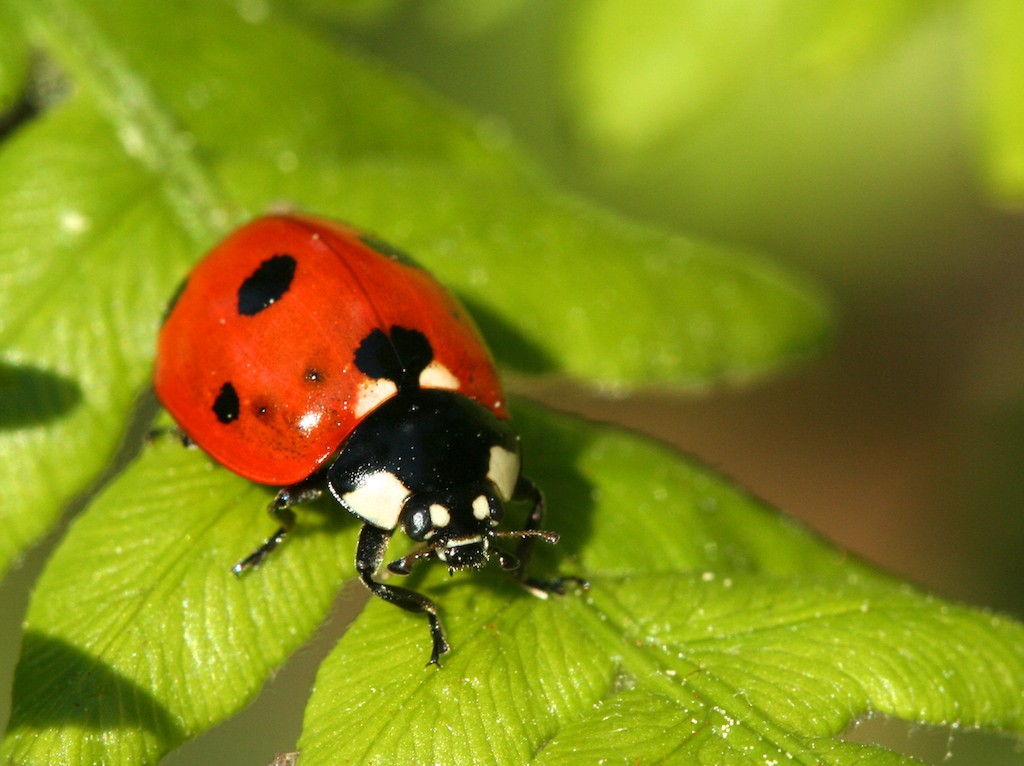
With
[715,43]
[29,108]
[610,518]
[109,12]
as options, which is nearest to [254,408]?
[610,518]

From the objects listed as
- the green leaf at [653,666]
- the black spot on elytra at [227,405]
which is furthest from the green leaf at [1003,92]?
the black spot on elytra at [227,405]

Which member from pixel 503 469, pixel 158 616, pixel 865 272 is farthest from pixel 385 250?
pixel 865 272

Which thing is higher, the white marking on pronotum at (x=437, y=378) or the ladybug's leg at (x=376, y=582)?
the white marking on pronotum at (x=437, y=378)

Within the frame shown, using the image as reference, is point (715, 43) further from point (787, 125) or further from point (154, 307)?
point (787, 125)

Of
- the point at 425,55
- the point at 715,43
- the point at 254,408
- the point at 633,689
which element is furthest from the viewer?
the point at 425,55

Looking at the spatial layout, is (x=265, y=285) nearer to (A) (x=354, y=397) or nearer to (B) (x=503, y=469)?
(A) (x=354, y=397)

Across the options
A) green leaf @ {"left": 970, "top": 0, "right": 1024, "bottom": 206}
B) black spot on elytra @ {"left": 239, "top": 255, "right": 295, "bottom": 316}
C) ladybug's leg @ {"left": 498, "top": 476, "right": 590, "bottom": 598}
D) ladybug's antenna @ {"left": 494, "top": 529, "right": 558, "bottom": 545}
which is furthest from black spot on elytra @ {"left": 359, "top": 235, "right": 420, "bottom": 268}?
green leaf @ {"left": 970, "top": 0, "right": 1024, "bottom": 206}

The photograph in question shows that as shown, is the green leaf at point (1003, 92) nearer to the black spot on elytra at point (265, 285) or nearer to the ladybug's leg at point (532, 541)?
the ladybug's leg at point (532, 541)
